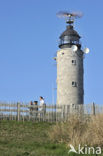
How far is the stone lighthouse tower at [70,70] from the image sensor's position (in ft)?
104

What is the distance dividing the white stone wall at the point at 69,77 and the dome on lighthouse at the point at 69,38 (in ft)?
2.28

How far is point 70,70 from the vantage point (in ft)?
105

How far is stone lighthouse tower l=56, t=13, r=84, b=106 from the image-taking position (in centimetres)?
3172

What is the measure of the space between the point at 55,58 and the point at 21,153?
86.4 ft

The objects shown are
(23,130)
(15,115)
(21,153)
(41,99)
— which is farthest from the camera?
(41,99)

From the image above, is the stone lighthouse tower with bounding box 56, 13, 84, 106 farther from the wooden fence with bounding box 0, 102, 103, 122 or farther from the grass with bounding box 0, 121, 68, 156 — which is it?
the grass with bounding box 0, 121, 68, 156

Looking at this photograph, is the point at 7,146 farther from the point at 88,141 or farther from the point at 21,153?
the point at 88,141

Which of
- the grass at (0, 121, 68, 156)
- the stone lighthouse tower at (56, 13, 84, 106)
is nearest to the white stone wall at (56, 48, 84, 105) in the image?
the stone lighthouse tower at (56, 13, 84, 106)

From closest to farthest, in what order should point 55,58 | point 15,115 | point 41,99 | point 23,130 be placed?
point 23,130 < point 15,115 < point 41,99 < point 55,58

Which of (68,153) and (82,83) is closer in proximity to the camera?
(68,153)

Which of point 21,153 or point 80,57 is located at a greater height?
point 80,57

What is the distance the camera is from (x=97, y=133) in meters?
11.8

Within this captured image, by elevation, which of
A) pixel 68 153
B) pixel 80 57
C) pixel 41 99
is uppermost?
pixel 80 57

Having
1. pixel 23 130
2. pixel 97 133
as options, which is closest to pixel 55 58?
pixel 23 130
